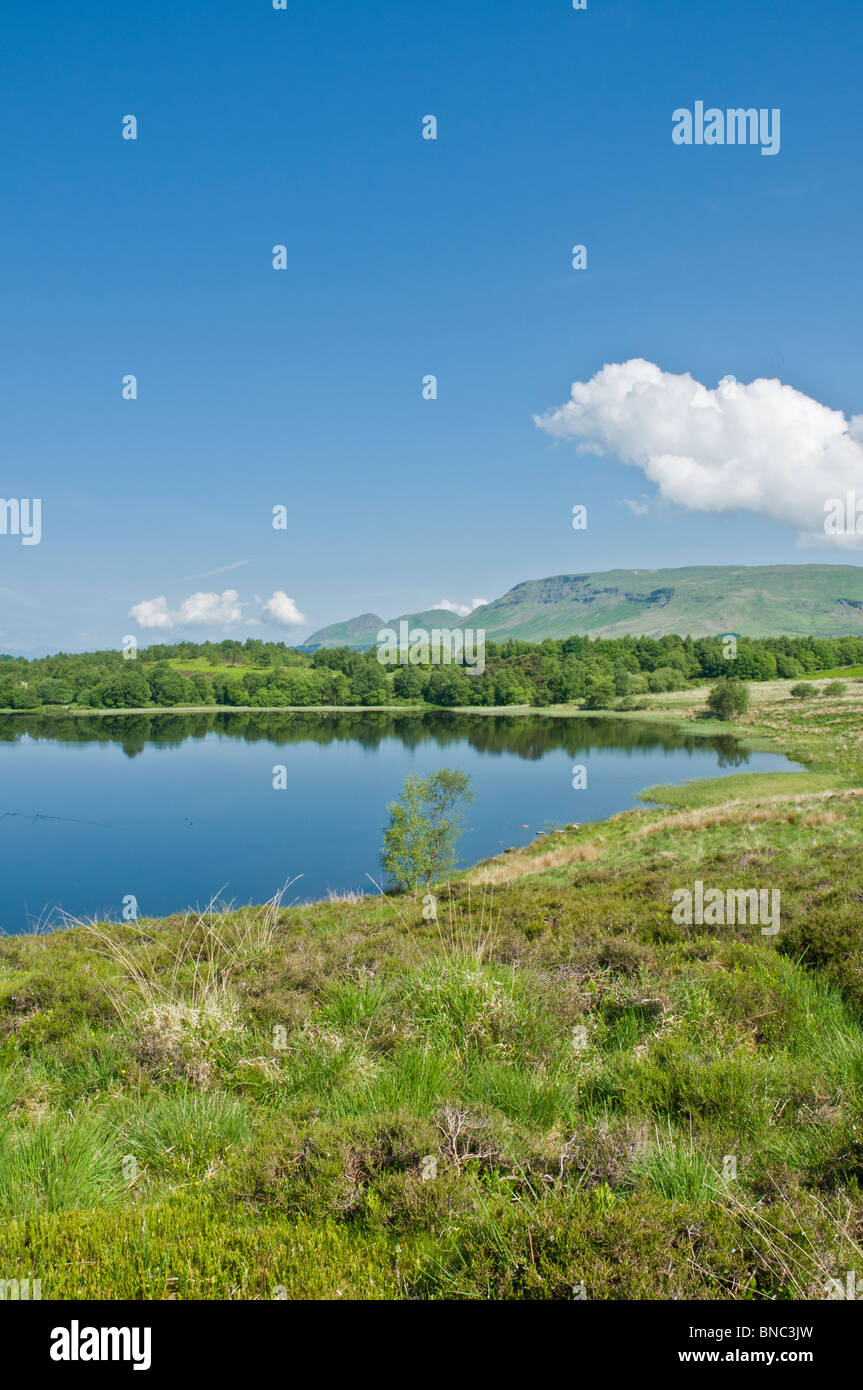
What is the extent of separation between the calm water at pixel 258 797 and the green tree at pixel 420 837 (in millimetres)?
4075

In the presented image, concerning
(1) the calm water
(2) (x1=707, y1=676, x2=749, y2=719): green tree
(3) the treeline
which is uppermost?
(3) the treeline

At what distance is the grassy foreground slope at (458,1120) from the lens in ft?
9.45

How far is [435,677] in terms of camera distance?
15762 cm

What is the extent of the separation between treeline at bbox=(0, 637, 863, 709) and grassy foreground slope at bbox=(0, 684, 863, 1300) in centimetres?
13319

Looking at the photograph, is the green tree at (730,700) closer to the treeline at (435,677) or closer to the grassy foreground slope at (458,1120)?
the treeline at (435,677)

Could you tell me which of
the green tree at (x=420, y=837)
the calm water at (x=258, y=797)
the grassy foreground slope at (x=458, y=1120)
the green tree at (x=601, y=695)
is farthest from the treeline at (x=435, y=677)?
the grassy foreground slope at (x=458, y=1120)

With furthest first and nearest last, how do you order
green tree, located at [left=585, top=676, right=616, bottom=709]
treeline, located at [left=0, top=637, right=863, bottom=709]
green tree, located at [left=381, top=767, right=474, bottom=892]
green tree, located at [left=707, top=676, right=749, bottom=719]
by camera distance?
1. treeline, located at [left=0, top=637, right=863, bottom=709]
2. green tree, located at [left=585, top=676, right=616, bottom=709]
3. green tree, located at [left=707, top=676, right=749, bottom=719]
4. green tree, located at [left=381, top=767, right=474, bottom=892]

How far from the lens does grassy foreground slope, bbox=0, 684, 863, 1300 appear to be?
2879 mm

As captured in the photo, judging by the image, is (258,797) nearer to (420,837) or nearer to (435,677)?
(420,837)

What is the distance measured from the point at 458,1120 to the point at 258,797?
68.9 meters

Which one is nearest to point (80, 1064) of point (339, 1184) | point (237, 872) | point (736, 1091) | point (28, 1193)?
point (28, 1193)

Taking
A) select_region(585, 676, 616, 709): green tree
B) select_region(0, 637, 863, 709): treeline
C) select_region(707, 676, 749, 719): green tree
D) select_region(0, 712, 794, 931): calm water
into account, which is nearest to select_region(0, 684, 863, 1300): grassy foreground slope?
select_region(0, 712, 794, 931): calm water

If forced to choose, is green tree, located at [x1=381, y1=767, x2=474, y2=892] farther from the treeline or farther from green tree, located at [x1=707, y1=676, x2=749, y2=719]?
the treeline

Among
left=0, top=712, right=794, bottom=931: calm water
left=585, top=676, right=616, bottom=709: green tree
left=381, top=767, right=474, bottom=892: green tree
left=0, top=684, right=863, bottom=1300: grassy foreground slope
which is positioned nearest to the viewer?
left=0, top=684, right=863, bottom=1300: grassy foreground slope
